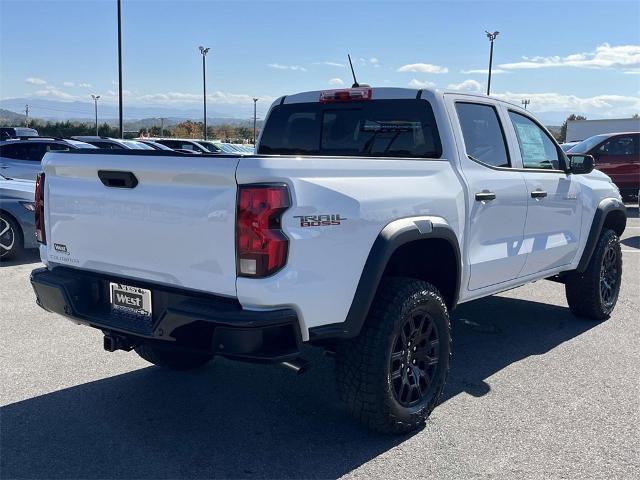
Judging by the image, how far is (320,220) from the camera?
299 cm

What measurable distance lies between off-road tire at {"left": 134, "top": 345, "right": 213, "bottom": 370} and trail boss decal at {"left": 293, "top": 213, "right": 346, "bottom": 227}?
178 cm

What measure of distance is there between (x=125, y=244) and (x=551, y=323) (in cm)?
424

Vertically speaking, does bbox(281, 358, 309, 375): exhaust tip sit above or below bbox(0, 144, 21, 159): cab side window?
below

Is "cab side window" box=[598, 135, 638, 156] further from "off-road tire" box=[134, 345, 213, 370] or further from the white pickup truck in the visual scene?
"off-road tire" box=[134, 345, 213, 370]

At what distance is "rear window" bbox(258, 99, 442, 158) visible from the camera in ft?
14.1

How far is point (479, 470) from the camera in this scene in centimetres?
320

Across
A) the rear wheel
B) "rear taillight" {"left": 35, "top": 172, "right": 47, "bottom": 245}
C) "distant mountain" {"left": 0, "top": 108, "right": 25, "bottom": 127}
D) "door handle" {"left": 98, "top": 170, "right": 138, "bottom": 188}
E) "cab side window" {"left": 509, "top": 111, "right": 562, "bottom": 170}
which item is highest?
"distant mountain" {"left": 0, "top": 108, "right": 25, "bottom": 127}

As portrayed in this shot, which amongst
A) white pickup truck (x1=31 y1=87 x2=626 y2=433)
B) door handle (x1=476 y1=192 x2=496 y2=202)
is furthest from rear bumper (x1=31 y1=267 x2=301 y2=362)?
door handle (x1=476 y1=192 x2=496 y2=202)

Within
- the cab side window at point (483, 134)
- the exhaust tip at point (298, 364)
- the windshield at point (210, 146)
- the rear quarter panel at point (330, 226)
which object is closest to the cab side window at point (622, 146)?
the windshield at point (210, 146)

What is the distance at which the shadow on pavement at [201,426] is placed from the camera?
320 cm

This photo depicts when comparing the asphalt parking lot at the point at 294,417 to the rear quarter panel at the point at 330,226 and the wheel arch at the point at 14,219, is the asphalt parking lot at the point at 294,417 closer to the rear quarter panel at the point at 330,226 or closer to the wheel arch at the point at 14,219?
the rear quarter panel at the point at 330,226

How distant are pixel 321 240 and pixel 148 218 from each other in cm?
87

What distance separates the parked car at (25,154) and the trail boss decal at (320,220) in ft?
36.2

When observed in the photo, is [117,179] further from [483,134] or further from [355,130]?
[483,134]
